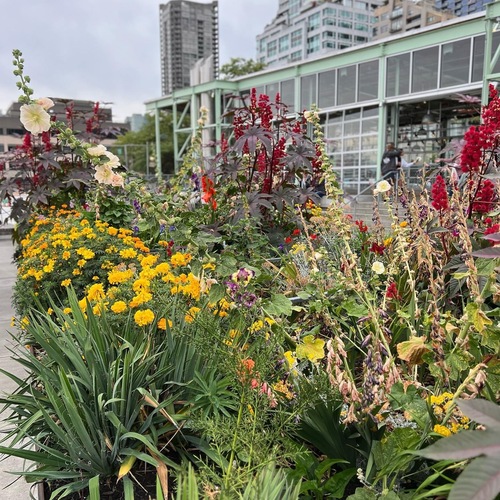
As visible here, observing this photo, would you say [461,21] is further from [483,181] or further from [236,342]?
[236,342]

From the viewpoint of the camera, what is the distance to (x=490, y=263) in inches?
64.0

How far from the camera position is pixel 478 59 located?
496 inches

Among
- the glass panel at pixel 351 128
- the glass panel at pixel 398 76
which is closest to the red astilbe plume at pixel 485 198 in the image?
the glass panel at pixel 398 76

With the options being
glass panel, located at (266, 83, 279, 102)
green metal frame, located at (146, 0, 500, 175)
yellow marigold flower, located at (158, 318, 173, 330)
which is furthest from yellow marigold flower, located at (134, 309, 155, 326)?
glass panel, located at (266, 83, 279, 102)

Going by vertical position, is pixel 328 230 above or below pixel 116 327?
above

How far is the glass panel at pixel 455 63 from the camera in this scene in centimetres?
1291

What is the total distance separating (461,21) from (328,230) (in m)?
11.6

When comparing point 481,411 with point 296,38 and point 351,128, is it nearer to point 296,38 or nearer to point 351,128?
point 351,128

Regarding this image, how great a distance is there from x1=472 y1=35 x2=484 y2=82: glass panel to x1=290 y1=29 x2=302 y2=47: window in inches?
4074

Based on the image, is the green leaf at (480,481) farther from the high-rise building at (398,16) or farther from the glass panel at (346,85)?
the high-rise building at (398,16)

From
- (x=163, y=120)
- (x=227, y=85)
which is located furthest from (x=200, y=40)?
(x=227, y=85)

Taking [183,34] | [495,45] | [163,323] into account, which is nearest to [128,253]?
[163,323]

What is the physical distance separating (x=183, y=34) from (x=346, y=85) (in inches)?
4971

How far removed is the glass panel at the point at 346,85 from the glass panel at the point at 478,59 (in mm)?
4244
